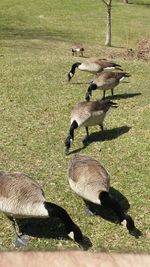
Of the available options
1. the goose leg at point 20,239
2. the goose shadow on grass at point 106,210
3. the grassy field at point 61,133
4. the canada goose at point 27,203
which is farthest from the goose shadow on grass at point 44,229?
the goose shadow on grass at point 106,210

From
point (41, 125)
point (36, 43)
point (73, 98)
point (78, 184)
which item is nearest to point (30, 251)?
point (78, 184)

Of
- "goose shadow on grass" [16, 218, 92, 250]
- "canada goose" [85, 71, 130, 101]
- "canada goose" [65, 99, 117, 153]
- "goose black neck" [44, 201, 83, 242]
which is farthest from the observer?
"canada goose" [85, 71, 130, 101]

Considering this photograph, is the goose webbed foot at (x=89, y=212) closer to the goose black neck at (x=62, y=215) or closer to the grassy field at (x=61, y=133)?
the grassy field at (x=61, y=133)

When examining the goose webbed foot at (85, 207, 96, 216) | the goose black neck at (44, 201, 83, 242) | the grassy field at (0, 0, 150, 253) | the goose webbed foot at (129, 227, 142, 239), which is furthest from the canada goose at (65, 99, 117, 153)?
the goose black neck at (44, 201, 83, 242)

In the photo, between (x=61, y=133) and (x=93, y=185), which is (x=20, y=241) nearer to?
(x=93, y=185)

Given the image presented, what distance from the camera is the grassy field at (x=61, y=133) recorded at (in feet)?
28.3

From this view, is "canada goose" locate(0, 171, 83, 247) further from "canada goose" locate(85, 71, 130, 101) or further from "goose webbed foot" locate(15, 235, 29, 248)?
"canada goose" locate(85, 71, 130, 101)

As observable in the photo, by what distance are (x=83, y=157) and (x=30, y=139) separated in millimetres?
3224

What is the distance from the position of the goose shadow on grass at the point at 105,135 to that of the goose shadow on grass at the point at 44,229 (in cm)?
359

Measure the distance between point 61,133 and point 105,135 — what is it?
4.08ft

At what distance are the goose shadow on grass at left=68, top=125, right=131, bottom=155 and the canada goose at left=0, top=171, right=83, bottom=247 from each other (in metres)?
3.97

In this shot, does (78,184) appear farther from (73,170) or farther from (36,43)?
(36,43)

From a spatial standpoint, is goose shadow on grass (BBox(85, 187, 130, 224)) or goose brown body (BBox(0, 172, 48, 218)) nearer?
goose brown body (BBox(0, 172, 48, 218))

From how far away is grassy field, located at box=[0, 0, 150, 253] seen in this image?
340 inches
